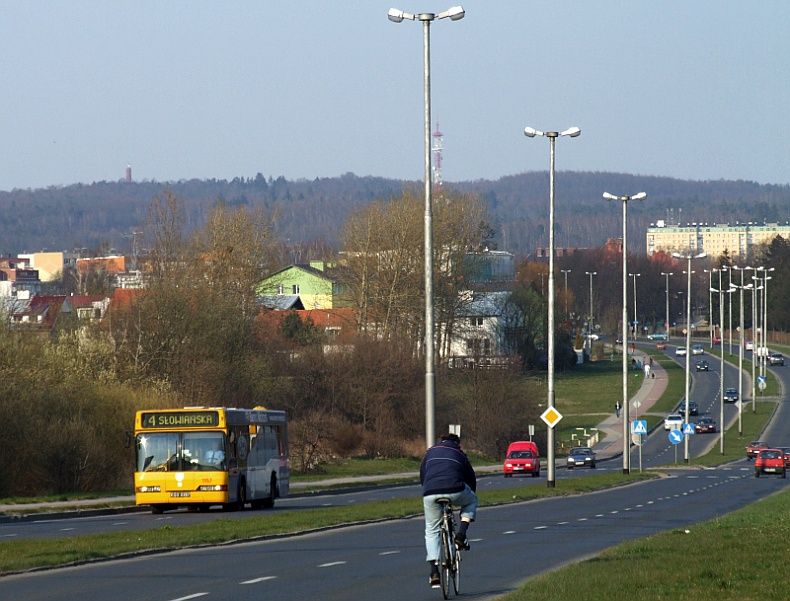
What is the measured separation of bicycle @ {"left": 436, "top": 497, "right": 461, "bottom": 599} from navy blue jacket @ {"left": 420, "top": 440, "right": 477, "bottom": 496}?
0.15 meters

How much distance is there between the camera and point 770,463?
187 feet

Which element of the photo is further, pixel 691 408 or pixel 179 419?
pixel 691 408

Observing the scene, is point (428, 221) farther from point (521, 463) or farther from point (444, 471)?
point (521, 463)

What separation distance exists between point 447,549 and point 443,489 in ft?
2.08

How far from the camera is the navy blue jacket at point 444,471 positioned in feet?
46.3

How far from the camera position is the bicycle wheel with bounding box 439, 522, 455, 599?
13819mm

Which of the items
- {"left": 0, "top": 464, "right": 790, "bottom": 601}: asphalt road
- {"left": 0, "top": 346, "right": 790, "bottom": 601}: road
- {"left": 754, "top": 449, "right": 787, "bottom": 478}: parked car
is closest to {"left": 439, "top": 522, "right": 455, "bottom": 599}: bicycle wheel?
{"left": 0, "top": 346, "right": 790, "bottom": 601}: road

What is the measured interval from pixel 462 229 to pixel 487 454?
524 inches

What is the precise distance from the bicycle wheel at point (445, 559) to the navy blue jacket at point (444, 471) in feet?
1.32

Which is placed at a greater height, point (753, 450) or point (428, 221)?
point (428, 221)

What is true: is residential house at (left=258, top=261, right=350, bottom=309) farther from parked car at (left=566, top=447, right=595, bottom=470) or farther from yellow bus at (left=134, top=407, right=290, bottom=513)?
yellow bus at (left=134, top=407, right=290, bottom=513)

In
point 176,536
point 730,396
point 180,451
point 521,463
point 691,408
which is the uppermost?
point 180,451

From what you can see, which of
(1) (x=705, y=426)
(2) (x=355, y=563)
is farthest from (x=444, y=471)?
(1) (x=705, y=426)

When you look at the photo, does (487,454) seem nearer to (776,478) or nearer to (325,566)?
(776,478)
